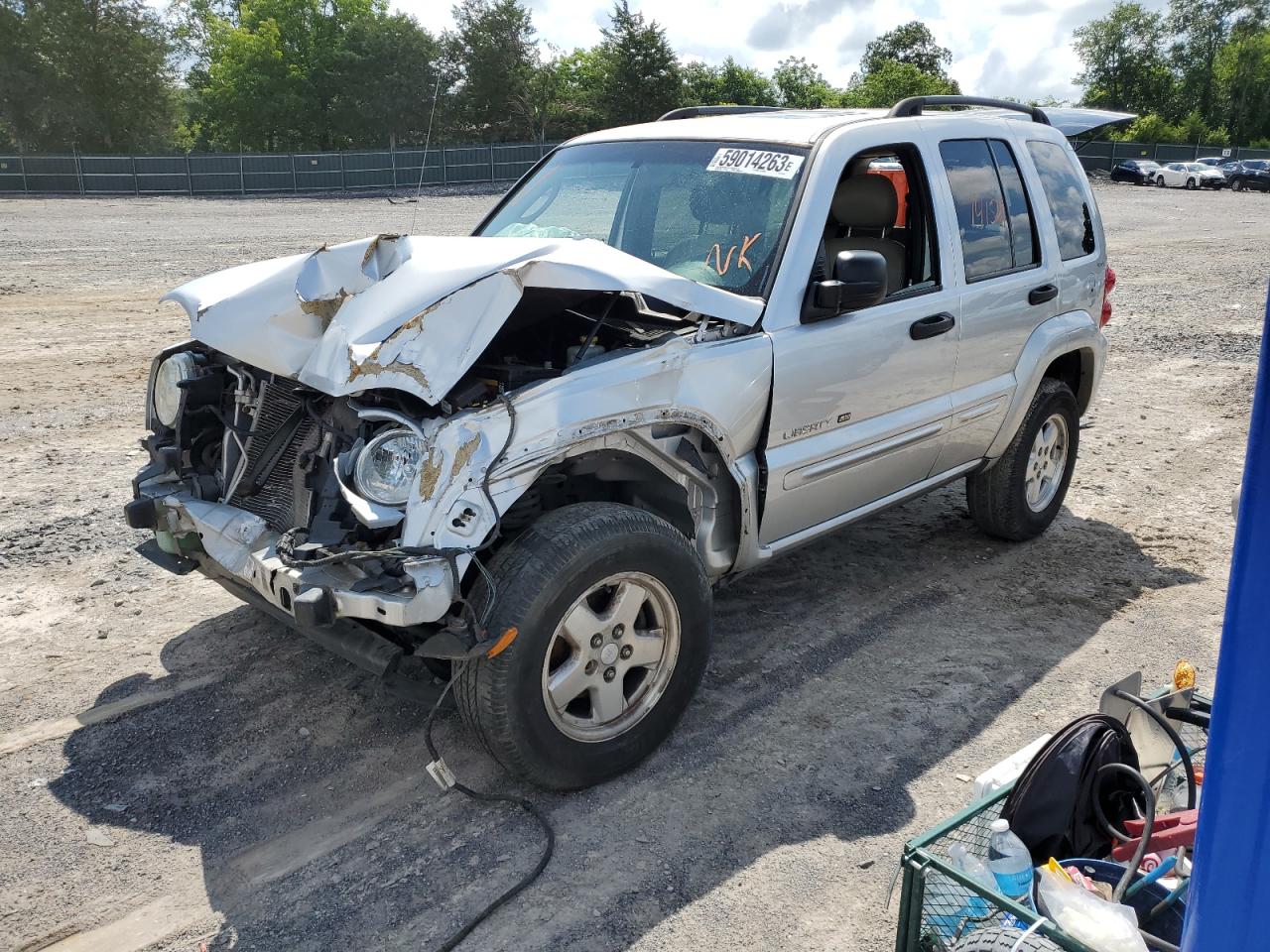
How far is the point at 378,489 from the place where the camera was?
3.30m

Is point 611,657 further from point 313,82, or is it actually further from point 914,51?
point 914,51

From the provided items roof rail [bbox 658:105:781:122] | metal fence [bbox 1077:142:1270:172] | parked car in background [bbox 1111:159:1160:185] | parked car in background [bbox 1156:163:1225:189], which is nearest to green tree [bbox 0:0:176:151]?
parked car in background [bbox 1111:159:1160:185]

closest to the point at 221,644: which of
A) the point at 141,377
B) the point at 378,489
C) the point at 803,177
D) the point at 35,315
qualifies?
the point at 378,489

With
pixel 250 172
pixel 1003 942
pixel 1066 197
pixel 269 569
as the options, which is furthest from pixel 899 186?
pixel 250 172

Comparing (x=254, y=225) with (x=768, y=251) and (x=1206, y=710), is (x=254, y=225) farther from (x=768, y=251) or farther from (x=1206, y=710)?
(x=1206, y=710)

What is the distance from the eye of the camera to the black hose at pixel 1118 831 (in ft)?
8.45

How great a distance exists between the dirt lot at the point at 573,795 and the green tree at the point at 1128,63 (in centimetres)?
8255

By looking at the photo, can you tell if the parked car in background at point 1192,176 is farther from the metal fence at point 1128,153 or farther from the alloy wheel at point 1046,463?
the alloy wheel at point 1046,463

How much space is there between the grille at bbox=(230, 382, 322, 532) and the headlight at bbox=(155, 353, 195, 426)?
1.28 feet

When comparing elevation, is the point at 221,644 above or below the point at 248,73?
below

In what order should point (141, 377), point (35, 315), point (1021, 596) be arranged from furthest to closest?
point (35, 315) < point (141, 377) < point (1021, 596)

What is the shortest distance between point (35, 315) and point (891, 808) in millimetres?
11436

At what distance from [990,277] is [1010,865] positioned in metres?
3.15

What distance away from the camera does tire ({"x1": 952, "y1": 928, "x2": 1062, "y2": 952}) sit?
7.70 feet
